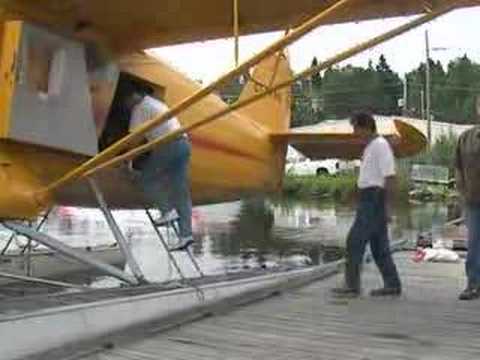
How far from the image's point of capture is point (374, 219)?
21.3 feet

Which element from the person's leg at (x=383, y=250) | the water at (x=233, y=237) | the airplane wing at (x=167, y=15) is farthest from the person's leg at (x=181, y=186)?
the person's leg at (x=383, y=250)

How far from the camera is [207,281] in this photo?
6547 millimetres

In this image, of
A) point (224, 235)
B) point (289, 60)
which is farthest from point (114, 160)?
point (224, 235)

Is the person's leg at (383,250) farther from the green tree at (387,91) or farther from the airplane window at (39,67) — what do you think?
the green tree at (387,91)

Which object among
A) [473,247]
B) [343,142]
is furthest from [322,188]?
[473,247]

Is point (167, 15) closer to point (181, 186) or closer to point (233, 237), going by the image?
point (181, 186)

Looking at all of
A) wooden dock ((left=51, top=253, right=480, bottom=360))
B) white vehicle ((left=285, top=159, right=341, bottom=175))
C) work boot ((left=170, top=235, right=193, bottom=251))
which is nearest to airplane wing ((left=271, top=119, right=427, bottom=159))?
wooden dock ((left=51, top=253, right=480, bottom=360))

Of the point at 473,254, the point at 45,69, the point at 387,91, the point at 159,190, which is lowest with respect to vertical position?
the point at 473,254

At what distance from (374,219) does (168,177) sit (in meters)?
1.55

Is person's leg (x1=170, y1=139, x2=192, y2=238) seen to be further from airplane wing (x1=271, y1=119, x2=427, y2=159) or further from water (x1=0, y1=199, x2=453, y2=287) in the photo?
airplane wing (x1=271, y1=119, x2=427, y2=159)

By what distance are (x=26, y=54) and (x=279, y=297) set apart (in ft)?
7.98

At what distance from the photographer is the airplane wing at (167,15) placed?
5801mm

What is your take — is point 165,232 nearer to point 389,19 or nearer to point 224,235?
point 389,19

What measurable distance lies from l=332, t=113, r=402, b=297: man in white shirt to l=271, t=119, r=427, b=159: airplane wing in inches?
69.1
